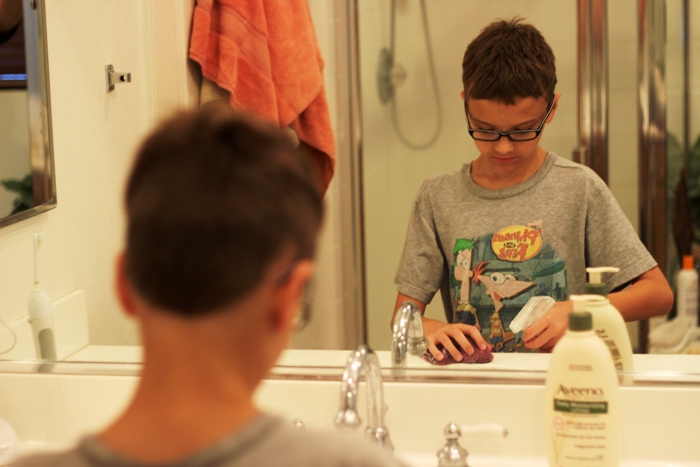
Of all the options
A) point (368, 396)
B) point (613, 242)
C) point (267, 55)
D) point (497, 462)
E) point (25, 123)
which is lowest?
point (497, 462)

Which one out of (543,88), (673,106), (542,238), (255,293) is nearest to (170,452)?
(255,293)

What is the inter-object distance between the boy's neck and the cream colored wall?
21 millimetres

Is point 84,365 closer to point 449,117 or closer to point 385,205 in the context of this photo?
point 385,205

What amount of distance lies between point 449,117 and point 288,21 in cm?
34

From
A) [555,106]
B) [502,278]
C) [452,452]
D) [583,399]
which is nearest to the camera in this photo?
[583,399]

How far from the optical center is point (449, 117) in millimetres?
1388

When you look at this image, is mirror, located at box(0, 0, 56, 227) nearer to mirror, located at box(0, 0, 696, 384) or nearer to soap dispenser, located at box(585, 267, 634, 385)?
mirror, located at box(0, 0, 696, 384)

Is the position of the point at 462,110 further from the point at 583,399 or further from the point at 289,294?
the point at 289,294

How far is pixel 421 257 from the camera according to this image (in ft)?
4.47

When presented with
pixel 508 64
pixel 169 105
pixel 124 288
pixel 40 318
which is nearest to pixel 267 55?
pixel 169 105

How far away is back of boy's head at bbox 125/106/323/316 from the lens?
52cm

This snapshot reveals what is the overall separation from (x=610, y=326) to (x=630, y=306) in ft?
0.31

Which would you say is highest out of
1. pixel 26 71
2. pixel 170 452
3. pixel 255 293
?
pixel 26 71

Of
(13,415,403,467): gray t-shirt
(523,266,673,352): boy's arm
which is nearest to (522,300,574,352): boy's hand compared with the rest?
(523,266,673,352): boy's arm
